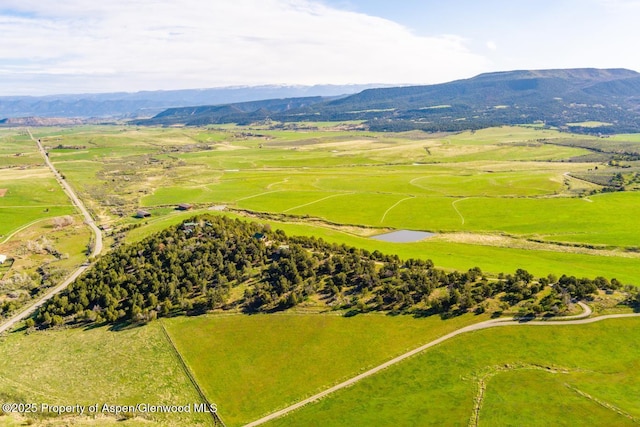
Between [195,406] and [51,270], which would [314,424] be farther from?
[51,270]

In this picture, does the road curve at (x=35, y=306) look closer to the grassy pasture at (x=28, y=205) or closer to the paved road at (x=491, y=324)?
the grassy pasture at (x=28, y=205)

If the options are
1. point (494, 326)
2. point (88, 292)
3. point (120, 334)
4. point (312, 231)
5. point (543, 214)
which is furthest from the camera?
point (543, 214)

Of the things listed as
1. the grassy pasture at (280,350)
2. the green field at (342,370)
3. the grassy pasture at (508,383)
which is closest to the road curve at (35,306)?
the green field at (342,370)

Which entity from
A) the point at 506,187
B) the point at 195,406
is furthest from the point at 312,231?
the point at 506,187

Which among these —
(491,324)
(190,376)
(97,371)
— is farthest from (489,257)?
(97,371)

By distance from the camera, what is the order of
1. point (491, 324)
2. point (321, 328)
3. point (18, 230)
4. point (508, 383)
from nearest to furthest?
point (508, 383) → point (491, 324) → point (321, 328) → point (18, 230)

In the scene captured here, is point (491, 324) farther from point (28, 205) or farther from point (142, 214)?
point (28, 205)
